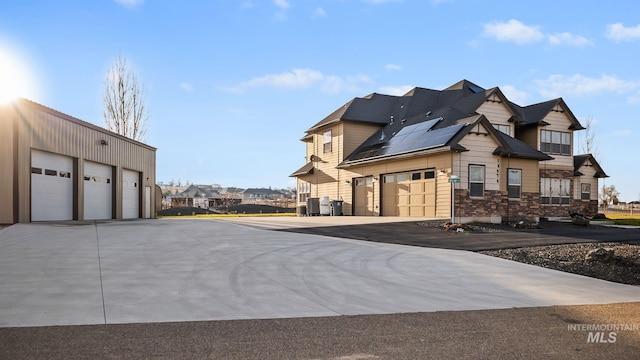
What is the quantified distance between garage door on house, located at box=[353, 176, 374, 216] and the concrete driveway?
50.8ft

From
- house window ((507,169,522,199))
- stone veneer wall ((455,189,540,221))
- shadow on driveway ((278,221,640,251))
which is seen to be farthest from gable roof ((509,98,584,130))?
shadow on driveway ((278,221,640,251))

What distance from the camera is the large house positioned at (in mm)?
21922

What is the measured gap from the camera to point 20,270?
804 centimetres

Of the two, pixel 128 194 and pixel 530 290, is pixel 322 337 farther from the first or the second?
pixel 128 194

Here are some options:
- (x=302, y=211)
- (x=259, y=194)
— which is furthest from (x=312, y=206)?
(x=259, y=194)

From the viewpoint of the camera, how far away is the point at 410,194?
24.1 m

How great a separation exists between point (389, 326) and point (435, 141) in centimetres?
1816

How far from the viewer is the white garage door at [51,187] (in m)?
19.5

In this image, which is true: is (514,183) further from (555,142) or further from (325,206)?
(325,206)

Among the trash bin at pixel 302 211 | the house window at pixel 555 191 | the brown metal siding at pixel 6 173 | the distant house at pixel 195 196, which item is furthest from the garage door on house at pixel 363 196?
the distant house at pixel 195 196

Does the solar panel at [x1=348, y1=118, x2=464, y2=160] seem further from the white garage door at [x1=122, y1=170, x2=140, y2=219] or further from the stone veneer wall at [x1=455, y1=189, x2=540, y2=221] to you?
the white garage door at [x1=122, y1=170, x2=140, y2=219]

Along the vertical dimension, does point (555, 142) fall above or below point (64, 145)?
above

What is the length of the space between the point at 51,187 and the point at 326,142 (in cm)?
1813

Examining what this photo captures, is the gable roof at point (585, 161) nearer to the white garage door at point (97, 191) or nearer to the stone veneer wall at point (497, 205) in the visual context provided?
the stone veneer wall at point (497, 205)
